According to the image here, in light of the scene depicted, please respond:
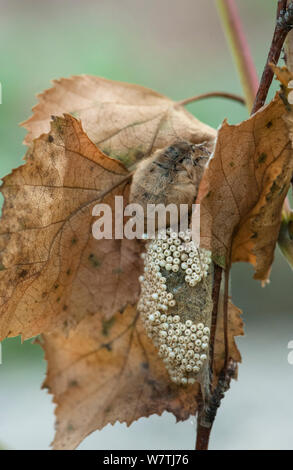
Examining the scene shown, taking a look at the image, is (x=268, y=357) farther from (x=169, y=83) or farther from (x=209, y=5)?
(x=209, y=5)

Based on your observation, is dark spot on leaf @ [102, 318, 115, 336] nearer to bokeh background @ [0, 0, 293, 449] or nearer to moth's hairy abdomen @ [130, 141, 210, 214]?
moth's hairy abdomen @ [130, 141, 210, 214]

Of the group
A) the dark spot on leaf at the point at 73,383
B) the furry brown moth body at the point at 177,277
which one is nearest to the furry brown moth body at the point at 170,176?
the furry brown moth body at the point at 177,277

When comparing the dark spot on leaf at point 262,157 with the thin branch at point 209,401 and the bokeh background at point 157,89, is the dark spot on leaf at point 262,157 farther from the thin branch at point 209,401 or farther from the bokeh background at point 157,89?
the bokeh background at point 157,89

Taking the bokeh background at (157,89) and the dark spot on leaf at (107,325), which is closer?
the dark spot on leaf at (107,325)

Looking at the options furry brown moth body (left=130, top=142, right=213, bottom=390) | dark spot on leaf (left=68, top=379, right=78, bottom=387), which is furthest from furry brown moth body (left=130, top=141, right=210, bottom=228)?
dark spot on leaf (left=68, top=379, right=78, bottom=387)

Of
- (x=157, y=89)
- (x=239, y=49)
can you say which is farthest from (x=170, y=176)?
(x=157, y=89)

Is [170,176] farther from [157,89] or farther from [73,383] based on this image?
[157,89]
